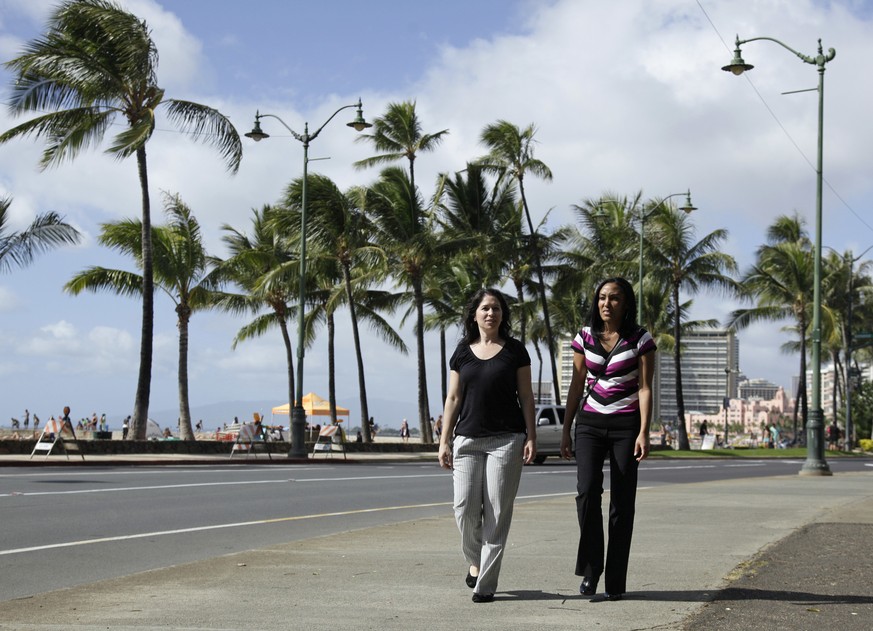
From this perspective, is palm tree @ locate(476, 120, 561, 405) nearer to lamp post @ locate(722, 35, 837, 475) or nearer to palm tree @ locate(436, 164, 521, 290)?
palm tree @ locate(436, 164, 521, 290)

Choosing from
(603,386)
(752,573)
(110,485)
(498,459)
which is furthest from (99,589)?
(110,485)

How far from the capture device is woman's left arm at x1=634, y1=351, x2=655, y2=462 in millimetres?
6461

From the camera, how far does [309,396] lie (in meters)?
63.0

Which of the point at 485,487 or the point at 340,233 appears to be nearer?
the point at 485,487

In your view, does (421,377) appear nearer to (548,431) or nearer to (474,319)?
(548,431)

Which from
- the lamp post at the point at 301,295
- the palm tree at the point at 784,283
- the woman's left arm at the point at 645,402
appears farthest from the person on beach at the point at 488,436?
the palm tree at the point at 784,283

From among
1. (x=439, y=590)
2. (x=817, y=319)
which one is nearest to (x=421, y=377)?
(x=817, y=319)

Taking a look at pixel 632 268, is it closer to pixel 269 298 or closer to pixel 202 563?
pixel 269 298

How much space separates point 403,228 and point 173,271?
884 cm

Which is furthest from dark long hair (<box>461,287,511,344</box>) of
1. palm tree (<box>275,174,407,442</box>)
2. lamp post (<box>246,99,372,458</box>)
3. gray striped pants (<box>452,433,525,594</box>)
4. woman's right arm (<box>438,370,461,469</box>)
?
palm tree (<box>275,174,407,442</box>)

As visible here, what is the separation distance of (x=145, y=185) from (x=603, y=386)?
2683cm

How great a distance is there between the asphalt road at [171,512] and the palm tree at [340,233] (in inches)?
824

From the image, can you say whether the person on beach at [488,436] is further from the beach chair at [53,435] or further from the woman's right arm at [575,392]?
the beach chair at [53,435]

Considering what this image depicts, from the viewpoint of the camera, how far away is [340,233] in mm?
42750
